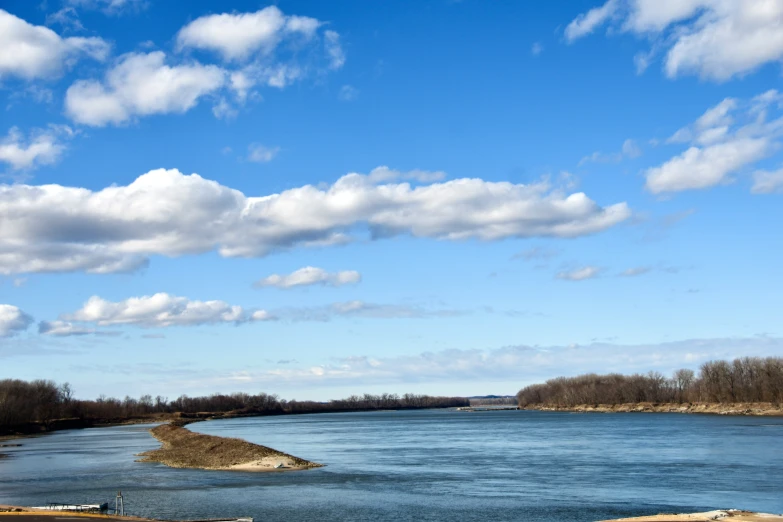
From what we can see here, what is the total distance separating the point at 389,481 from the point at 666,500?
2340 centimetres

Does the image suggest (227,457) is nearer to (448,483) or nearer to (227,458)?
(227,458)

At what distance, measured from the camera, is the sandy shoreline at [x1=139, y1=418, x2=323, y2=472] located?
77.0m

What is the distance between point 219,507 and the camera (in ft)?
164

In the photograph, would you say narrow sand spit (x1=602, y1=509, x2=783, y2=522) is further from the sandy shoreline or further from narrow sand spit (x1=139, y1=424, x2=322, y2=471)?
narrow sand spit (x1=139, y1=424, x2=322, y2=471)

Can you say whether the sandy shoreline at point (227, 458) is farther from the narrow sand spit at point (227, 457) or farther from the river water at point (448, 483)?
the river water at point (448, 483)

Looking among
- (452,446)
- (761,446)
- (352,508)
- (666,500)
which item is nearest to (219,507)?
(352,508)

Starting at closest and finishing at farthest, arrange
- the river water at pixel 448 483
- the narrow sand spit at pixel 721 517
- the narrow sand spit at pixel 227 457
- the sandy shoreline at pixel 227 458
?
the narrow sand spit at pixel 721 517 → the river water at pixel 448 483 → the sandy shoreline at pixel 227 458 → the narrow sand spit at pixel 227 457

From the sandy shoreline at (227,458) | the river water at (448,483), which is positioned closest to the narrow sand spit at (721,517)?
the river water at (448,483)

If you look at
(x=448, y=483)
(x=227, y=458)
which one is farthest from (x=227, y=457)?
(x=448, y=483)

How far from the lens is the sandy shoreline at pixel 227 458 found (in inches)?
3031

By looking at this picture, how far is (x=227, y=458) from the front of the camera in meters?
82.4

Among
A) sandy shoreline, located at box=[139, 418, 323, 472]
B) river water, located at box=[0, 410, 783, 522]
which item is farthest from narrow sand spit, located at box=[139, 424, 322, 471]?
river water, located at box=[0, 410, 783, 522]

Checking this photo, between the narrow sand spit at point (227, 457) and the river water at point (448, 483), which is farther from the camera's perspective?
the narrow sand spit at point (227, 457)

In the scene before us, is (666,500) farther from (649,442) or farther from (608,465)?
(649,442)
